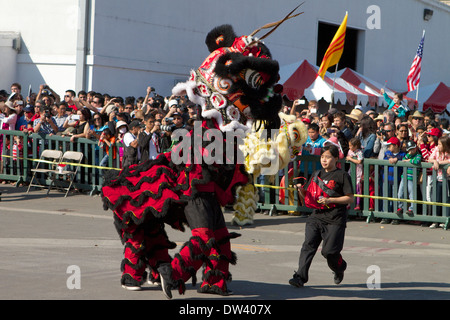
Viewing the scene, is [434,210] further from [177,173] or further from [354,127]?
[177,173]

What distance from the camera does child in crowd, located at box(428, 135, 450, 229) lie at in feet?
35.1

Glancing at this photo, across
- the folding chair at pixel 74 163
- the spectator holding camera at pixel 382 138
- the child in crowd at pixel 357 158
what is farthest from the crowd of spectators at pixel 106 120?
the spectator holding camera at pixel 382 138

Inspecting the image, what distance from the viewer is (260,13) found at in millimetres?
23203

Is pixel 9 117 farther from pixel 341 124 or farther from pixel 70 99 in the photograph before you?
pixel 341 124

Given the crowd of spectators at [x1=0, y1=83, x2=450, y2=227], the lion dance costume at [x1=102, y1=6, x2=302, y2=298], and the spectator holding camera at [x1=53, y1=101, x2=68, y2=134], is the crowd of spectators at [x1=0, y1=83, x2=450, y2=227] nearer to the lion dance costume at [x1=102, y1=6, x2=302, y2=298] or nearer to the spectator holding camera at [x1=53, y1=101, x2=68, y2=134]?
the spectator holding camera at [x1=53, y1=101, x2=68, y2=134]

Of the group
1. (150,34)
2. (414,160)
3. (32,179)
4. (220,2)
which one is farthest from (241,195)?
(220,2)

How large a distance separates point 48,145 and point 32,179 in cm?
78

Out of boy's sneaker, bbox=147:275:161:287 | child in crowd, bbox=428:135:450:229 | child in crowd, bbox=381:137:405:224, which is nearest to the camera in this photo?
boy's sneaker, bbox=147:275:161:287

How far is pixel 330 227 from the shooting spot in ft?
22.7

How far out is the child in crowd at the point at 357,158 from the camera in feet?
37.5

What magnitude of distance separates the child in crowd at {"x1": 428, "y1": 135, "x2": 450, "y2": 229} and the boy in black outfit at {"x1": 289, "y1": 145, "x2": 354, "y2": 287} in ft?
13.4

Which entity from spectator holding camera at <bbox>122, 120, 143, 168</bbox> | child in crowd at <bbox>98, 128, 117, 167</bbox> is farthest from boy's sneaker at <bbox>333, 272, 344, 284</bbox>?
child in crowd at <bbox>98, 128, 117, 167</bbox>

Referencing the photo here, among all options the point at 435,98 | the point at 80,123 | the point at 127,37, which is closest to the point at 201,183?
the point at 80,123

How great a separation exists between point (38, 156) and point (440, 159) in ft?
25.4
